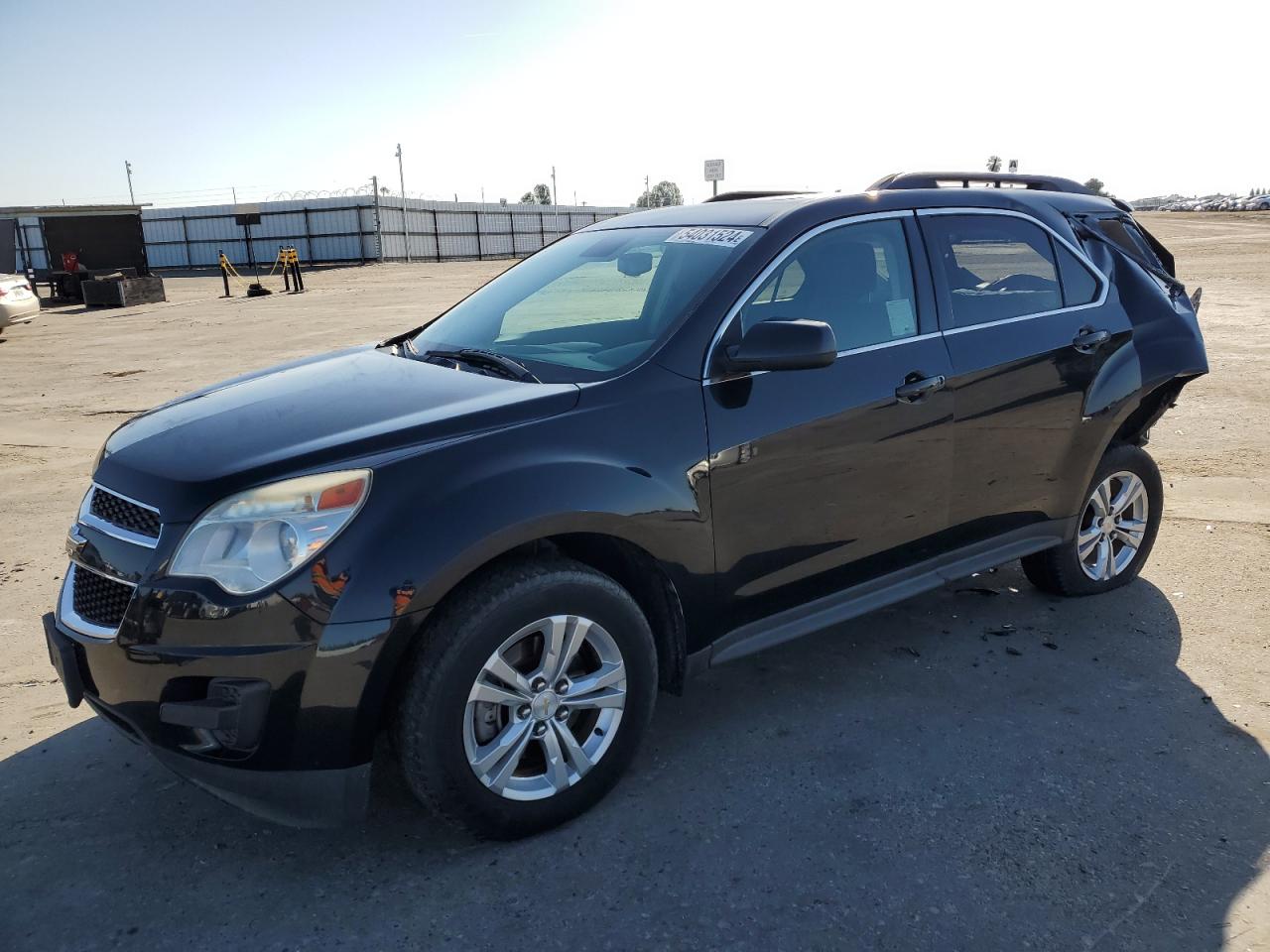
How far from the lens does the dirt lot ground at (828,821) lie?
2.57 metres

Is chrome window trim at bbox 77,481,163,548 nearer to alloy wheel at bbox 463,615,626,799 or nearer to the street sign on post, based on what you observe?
alloy wheel at bbox 463,615,626,799

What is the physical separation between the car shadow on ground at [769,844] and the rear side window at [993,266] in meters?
1.50

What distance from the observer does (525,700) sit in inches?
110

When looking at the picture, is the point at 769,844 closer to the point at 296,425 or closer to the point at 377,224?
the point at 296,425

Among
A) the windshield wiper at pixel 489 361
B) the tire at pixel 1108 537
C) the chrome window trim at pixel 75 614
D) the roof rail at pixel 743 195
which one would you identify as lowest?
the tire at pixel 1108 537

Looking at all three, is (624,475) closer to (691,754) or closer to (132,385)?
(691,754)

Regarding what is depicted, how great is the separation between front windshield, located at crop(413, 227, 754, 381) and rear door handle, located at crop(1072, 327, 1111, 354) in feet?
5.38

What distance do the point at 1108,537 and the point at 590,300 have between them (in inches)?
105

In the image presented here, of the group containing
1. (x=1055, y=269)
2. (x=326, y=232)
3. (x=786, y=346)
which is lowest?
(x=786, y=346)

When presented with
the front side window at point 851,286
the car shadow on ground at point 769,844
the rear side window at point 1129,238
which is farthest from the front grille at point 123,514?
the rear side window at point 1129,238

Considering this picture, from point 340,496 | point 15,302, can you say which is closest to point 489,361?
point 340,496

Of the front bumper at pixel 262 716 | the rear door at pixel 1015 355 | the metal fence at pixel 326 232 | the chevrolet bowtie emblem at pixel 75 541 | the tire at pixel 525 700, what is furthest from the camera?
the metal fence at pixel 326 232

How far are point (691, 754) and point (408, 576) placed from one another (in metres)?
1.34

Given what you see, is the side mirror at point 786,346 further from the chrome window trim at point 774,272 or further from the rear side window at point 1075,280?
the rear side window at point 1075,280
